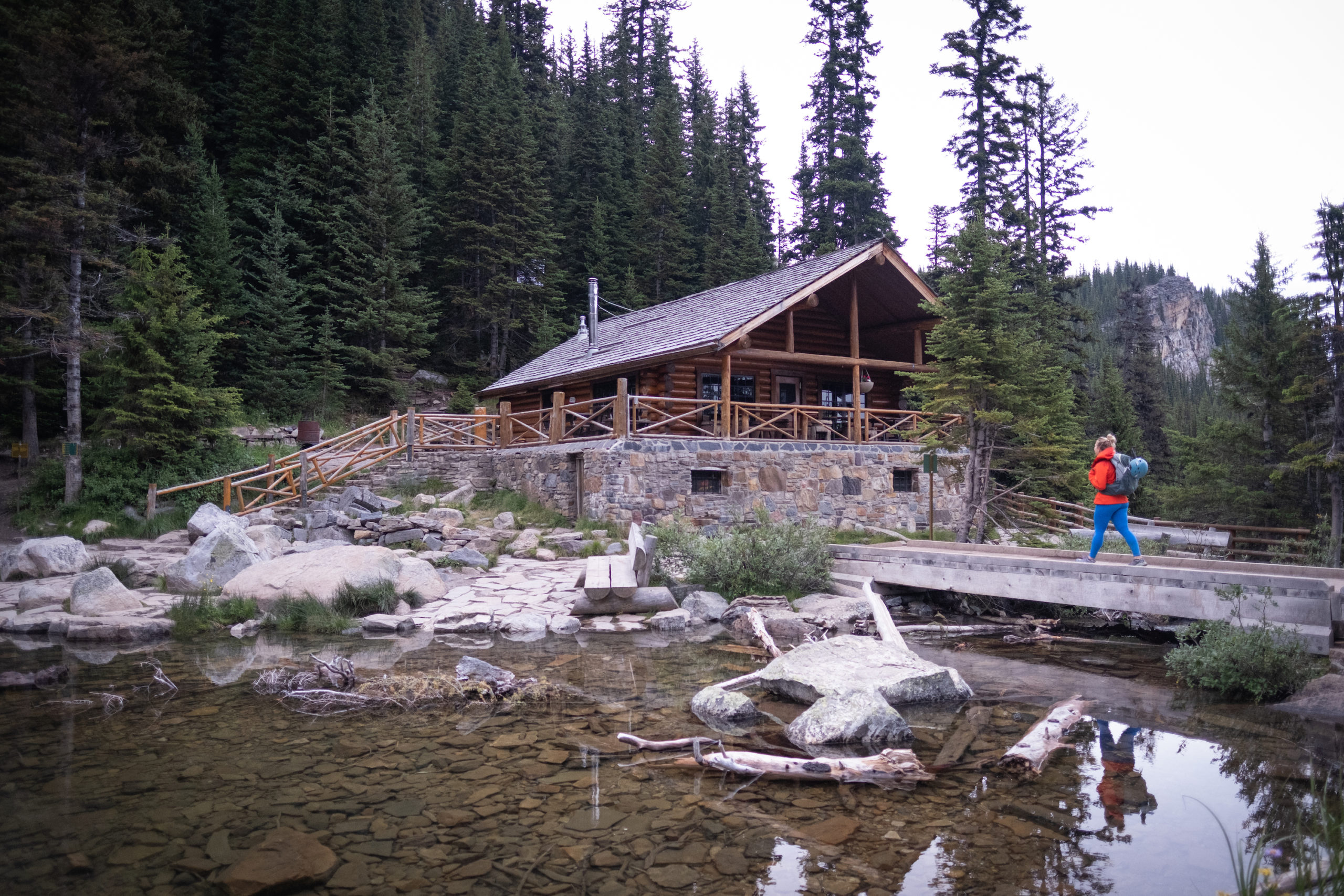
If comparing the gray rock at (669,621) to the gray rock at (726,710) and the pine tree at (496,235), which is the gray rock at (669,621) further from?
the pine tree at (496,235)

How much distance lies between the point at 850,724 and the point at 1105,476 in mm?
4596

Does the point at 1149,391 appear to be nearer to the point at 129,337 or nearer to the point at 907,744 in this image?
the point at 907,744

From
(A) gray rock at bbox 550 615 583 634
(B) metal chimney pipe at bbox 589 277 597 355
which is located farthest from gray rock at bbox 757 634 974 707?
(B) metal chimney pipe at bbox 589 277 597 355

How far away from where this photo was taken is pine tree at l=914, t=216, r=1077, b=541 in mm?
12852

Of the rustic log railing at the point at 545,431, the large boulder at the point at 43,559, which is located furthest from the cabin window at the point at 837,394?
the large boulder at the point at 43,559

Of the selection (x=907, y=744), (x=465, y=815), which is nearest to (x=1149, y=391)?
(x=907, y=744)

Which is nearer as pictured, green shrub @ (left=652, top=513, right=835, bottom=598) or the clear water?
the clear water

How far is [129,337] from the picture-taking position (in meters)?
16.0

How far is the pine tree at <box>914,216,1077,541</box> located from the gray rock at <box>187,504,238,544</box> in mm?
13389

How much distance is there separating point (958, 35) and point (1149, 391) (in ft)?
59.2

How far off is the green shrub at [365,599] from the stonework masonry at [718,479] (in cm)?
534

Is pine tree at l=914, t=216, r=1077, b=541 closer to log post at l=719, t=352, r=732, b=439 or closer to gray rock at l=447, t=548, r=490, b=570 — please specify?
log post at l=719, t=352, r=732, b=439

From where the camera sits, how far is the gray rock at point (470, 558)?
492 inches

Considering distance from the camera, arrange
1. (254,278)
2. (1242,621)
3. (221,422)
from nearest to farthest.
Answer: (1242,621) < (221,422) < (254,278)
